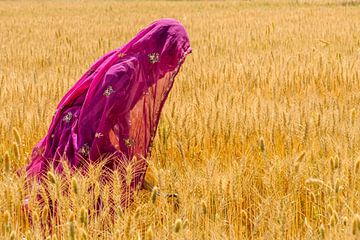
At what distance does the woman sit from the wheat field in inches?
5.7

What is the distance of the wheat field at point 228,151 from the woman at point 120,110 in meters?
0.14

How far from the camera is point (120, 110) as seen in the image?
7.20ft

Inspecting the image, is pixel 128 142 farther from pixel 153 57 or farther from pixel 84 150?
pixel 153 57

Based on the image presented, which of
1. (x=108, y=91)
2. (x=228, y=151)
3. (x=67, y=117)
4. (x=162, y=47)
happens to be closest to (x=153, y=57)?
(x=162, y=47)

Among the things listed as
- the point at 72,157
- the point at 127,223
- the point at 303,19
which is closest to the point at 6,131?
the point at 72,157

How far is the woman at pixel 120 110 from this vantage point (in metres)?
2.16

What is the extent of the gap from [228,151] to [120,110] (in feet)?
1.84

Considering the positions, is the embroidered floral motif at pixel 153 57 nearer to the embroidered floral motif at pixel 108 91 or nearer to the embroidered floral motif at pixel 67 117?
the embroidered floral motif at pixel 108 91

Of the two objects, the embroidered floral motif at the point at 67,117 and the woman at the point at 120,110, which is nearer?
the woman at the point at 120,110

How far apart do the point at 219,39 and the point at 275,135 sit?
4.80 m

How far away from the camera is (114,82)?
2.19 m

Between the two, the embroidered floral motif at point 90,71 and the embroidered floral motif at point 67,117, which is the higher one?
the embroidered floral motif at point 90,71

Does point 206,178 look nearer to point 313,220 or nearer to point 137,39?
point 313,220

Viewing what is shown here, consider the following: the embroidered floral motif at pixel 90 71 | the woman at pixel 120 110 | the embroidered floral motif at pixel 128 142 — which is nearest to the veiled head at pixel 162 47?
the woman at pixel 120 110
